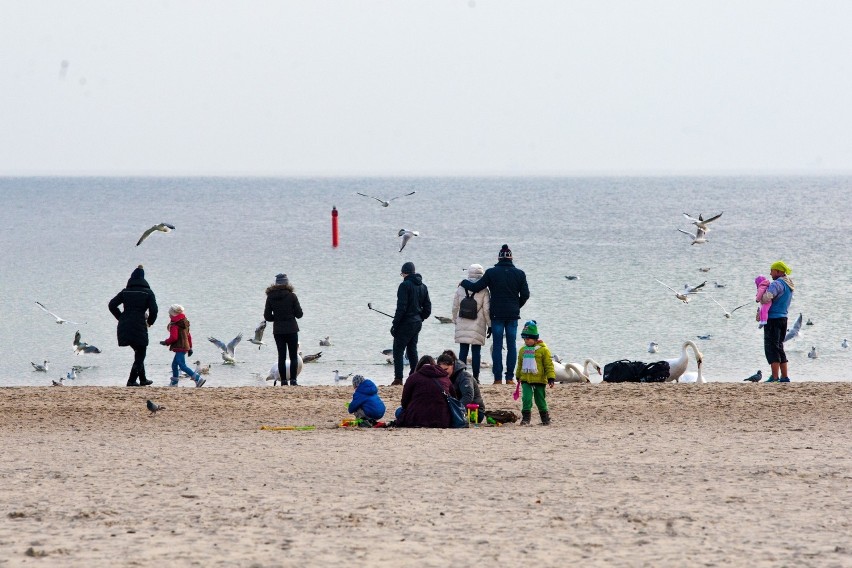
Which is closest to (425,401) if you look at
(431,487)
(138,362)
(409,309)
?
(409,309)

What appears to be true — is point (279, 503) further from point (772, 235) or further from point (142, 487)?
point (772, 235)

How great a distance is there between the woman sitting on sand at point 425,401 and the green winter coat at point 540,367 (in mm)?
732

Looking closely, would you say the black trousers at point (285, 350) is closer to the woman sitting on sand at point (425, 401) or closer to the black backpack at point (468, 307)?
the black backpack at point (468, 307)

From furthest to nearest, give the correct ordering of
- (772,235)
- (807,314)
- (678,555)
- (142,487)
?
(772,235) → (807,314) → (142,487) → (678,555)

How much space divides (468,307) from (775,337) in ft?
12.7

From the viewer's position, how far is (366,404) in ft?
39.9

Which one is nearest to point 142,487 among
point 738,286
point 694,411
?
point 694,411

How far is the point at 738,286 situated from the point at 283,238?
1513 inches

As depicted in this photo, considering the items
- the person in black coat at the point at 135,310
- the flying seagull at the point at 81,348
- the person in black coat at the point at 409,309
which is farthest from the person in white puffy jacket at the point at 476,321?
the flying seagull at the point at 81,348

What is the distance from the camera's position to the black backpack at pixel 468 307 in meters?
14.8

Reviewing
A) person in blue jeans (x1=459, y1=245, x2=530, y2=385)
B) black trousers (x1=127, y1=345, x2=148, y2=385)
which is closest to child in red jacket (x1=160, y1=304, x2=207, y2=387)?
black trousers (x1=127, y1=345, x2=148, y2=385)

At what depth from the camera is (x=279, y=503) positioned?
8383mm

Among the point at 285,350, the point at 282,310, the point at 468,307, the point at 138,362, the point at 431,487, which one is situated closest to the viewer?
the point at 431,487

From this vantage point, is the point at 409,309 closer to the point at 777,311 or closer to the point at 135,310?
the point at 135,310
